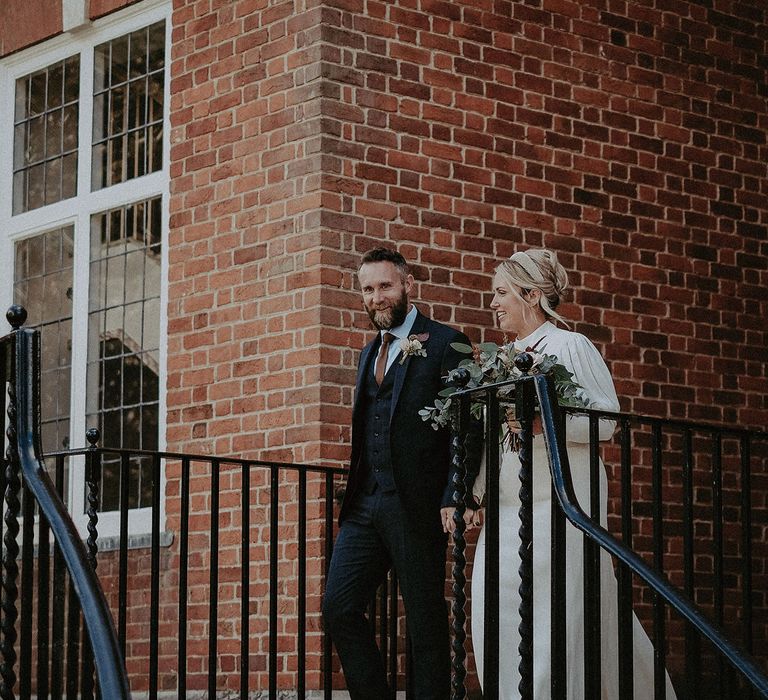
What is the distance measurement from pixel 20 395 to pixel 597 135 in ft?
14.5

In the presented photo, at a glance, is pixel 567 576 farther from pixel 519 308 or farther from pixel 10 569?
pixel 10 569

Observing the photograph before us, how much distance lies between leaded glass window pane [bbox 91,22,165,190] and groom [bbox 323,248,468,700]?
2781mm

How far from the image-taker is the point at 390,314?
5.30m

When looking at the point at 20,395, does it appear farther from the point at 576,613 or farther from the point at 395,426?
the point at 576,613

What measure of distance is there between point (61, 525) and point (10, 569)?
1.54 ft

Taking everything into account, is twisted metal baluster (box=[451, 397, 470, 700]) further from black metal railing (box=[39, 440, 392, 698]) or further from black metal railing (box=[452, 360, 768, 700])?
black metal railing (box=[39, 440, 392, 698])

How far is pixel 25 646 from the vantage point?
4066mm

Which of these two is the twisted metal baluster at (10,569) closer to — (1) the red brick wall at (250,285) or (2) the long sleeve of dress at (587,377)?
(2) the long sleeve of dress at (587,377)

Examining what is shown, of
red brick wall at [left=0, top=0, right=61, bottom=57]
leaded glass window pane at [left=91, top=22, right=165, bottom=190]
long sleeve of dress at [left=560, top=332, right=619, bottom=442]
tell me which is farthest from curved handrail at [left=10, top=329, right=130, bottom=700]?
red brick wall at [left=0, top=0, right=61, bottom=57]

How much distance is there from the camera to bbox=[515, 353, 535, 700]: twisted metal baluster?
433 cm

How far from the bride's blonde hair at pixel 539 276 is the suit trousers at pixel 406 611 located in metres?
0.84

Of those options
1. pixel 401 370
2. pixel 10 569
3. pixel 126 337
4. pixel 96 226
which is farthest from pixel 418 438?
pixel 96 226

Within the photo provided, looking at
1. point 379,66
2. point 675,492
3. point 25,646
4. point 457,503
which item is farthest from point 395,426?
point 675,492

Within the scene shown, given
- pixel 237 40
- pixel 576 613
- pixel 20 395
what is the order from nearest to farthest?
pixel 20 395 < pixel 576 613 < pixel 237 40
